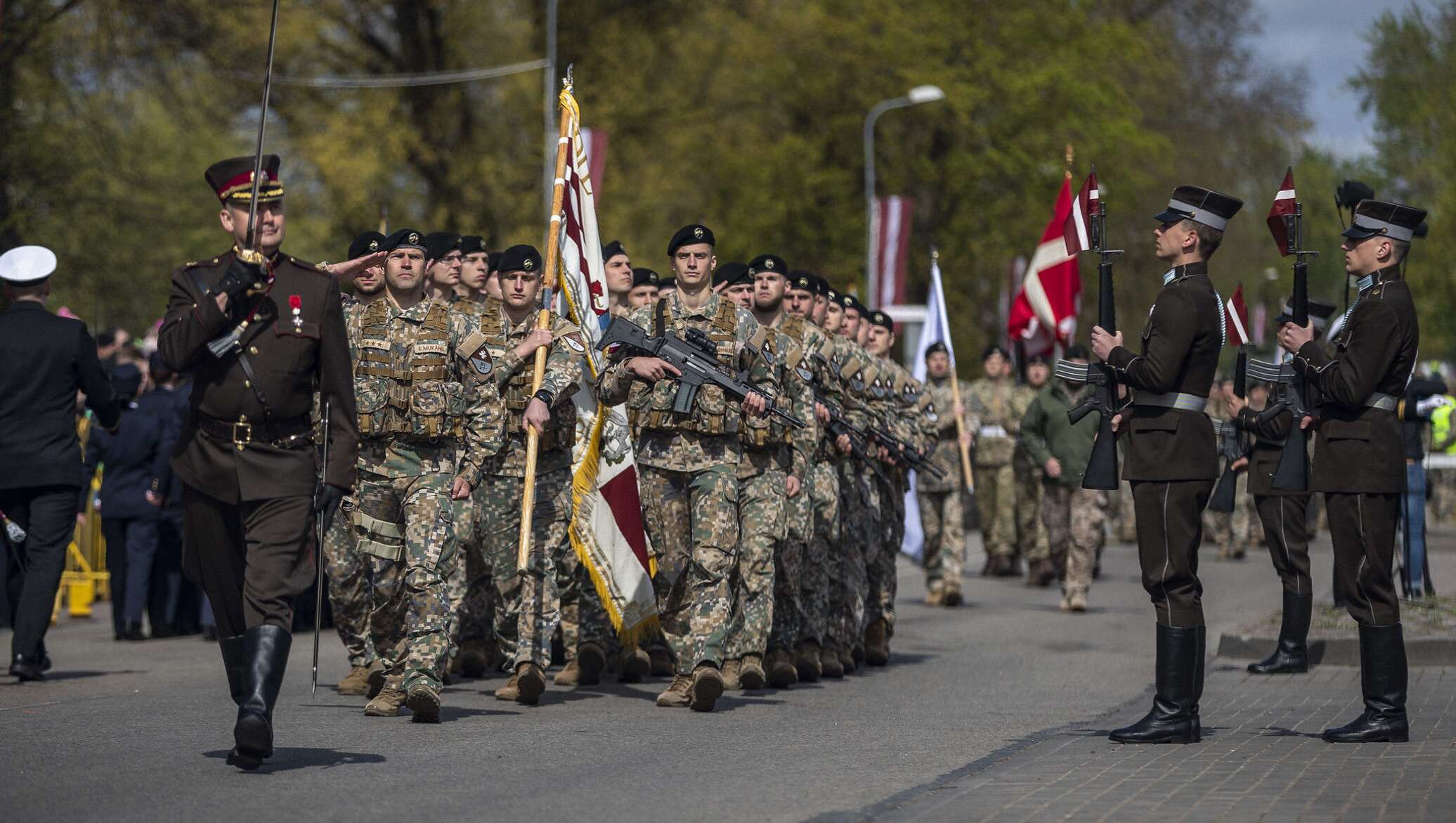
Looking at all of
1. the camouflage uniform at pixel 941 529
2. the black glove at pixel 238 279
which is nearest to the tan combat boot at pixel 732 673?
the black glove at pixel 238 279

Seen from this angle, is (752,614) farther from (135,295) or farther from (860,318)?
(135,295)

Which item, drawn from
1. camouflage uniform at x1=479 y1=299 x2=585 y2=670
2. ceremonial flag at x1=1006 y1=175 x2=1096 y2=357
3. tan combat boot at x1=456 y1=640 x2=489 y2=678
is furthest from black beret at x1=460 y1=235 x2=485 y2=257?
ceremonial flag at x1=1006 y1=175 x2=1096 y2=357

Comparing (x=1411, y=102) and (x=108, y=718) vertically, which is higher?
(x=1411, y=102)

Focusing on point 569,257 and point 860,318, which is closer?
point 569,257

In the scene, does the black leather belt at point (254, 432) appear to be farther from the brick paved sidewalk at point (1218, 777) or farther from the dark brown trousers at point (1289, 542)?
the dark brown trousers at point (1289, 542)

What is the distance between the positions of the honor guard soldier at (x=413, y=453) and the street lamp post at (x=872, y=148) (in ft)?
73.2

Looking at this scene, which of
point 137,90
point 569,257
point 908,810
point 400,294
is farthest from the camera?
point 137,90

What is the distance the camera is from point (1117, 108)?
4569cm

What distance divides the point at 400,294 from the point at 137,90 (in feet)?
65.7

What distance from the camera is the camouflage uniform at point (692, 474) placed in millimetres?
10312

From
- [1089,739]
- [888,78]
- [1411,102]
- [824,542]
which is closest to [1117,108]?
[888,78]

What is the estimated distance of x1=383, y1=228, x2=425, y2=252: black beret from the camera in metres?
10.2

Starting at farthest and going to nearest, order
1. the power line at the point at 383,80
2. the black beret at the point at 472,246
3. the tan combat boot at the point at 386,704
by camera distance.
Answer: the power line at the point at 383,80
the black beret at the point at 472,246
the tan combat boot at the point at 386,704

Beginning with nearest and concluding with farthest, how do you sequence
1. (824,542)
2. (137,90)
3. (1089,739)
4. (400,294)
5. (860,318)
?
(1089,739), (400,294), (824,542), (860,318), (137,90)
